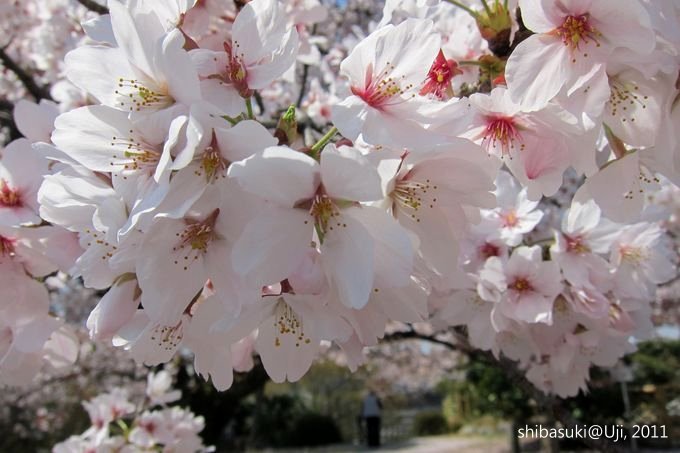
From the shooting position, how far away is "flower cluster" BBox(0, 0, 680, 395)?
2.32 feet

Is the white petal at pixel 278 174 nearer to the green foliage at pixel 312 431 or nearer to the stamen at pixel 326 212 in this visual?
the stamen at pixel 326 212

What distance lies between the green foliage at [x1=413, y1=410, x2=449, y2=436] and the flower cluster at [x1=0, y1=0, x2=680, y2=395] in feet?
50.1

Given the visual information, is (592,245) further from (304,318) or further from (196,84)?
(196,84)

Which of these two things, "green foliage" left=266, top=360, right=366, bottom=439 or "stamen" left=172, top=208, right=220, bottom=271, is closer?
"stamen" left=172, top=208, right=220, bottom=271

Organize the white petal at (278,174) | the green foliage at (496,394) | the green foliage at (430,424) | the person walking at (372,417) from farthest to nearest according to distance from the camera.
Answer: the green foliage at (430,424), the person walking at (372,417), the green foliage at (496,394), the white petal at (278,174)

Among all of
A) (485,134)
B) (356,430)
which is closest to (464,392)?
(356,430)

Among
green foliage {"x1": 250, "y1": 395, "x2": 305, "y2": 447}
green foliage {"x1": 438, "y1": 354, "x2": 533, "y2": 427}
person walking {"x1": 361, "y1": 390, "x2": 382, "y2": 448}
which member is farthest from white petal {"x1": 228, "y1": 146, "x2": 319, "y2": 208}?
green foliage {"x1": 250, "y1": 395, "x2": 305, "y2": 447}

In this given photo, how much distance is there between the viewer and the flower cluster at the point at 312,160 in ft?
2.32

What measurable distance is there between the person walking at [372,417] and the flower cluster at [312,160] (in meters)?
11.4

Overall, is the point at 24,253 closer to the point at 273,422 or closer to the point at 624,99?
the point at 624,99

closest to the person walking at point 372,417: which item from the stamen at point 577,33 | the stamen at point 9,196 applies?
the stamen at point 9,196

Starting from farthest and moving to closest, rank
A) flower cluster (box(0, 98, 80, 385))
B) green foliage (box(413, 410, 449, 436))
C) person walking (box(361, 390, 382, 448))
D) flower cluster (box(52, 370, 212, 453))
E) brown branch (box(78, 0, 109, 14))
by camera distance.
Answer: green foliage (box(413, 410, 449, 436))
person walking (box(361, 390, 382, 448))
flower cluster (box(52, 370, 212, 453))
brown branch (box(78, 0, 109, 14))
flower cluster (box(0, 98, 80, 385))

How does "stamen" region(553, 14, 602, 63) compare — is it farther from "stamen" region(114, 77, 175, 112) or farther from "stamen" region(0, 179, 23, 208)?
"stamen" region(0, 179, 23, 208)

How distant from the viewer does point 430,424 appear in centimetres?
1539
